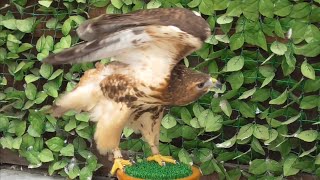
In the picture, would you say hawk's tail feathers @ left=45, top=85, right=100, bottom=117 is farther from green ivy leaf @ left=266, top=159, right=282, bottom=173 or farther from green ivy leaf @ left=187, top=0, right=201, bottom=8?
green ivy leaf @ left=266, top=159, right=282, bottom=173

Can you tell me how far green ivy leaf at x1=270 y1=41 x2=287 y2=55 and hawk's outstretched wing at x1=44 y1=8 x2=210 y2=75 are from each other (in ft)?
2.35

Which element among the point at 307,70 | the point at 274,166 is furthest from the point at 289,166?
the point at 307,70

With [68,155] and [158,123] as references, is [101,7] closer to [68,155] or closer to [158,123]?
[68,155]

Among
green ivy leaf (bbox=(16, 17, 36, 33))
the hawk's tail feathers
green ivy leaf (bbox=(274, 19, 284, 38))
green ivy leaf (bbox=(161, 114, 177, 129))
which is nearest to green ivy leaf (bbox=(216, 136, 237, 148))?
green ivy leaf (bbox=(161, 114, 177, 129))

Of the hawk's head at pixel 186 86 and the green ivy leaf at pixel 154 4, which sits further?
the green ivy leaf at pixel 154 4

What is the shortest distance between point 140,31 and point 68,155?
1345 mm

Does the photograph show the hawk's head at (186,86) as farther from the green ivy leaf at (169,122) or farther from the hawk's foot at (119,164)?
the green ivy leaf at (169,122)

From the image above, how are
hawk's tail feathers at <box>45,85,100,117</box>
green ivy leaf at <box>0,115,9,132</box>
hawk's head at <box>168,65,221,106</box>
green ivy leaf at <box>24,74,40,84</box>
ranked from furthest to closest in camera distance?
green ivy leaf at <box>0,115,9,132</box>
green ivy leaf at <box>24,74,40,84</box>
hawk's tail feathers at <box>45,85,100,117</box>
hawk's head at <box>168,65,221,106</box>

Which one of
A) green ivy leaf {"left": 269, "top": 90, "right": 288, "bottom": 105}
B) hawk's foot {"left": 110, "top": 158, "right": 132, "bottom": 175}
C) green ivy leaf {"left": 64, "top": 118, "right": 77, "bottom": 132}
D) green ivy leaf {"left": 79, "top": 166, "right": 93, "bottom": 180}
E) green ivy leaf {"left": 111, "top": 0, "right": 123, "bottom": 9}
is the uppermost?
green ivy leaf {"left": 111, "top": 0, "right": 123, "bottom": 9}

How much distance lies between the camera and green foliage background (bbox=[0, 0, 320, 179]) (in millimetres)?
2217

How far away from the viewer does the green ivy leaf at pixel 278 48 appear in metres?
2.17

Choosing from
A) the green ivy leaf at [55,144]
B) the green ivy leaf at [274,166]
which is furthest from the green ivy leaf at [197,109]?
the green ivy leaf at [55,144]

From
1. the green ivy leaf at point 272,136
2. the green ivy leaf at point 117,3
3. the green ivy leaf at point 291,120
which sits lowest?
the green ivy leaf at point 272,136

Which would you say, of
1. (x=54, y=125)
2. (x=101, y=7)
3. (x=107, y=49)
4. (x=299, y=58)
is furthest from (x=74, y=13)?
(x=107, y=49)
